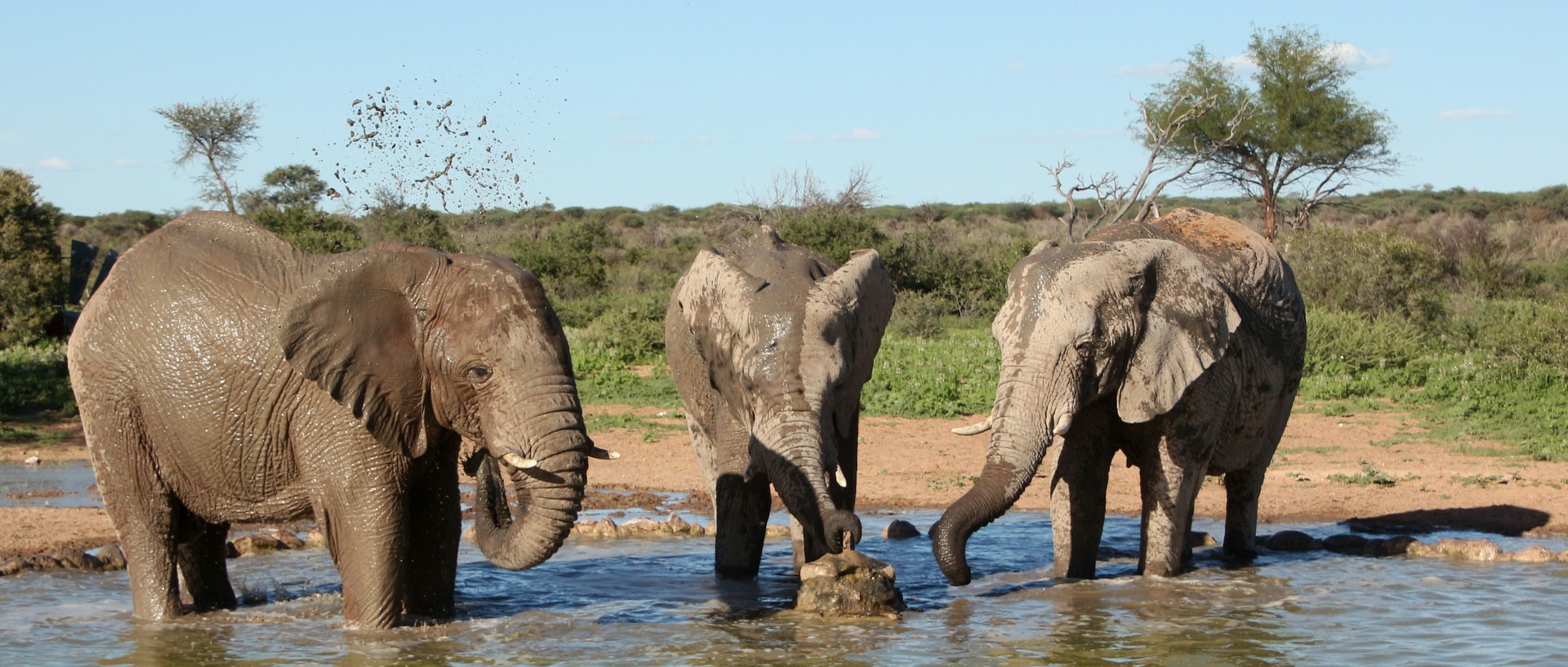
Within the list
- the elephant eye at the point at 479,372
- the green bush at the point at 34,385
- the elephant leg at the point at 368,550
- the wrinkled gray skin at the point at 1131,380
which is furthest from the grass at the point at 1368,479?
the green bush at the point at 34,385

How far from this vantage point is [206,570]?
305 inches

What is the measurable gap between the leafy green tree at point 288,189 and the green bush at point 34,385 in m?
25.8

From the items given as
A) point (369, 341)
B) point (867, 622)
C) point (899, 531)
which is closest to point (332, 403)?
point (369, 341)

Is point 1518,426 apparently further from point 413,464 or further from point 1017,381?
point 413,464

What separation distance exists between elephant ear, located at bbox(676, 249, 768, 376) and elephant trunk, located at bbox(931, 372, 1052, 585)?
1.27m

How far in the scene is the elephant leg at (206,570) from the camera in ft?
25.1

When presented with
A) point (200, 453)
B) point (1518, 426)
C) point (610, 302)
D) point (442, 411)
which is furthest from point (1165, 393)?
point (610, 302)

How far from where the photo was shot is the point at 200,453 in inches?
268

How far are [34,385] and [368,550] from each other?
1152cm

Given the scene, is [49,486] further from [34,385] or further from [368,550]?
[368,550]

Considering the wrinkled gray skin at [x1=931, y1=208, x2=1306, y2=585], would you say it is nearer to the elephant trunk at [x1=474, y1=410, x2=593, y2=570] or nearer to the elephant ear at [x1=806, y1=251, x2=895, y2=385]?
the elephant ear at [x1=806, y1=251, x2=895, y2=385]

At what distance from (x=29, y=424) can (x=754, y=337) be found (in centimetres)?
1037

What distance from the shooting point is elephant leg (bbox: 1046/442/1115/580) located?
27.1 ft

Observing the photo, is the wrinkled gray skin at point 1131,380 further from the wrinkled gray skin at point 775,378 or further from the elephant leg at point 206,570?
the elephant leg at point 206,570
